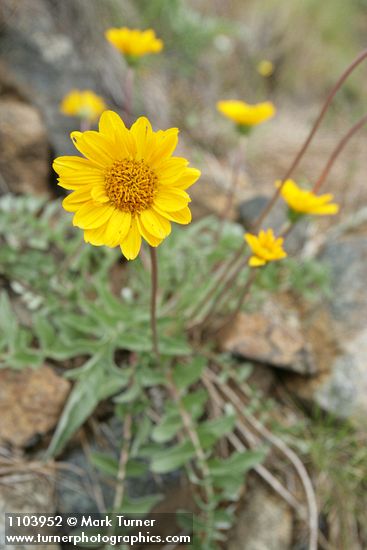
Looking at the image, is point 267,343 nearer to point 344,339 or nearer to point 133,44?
point 344,339

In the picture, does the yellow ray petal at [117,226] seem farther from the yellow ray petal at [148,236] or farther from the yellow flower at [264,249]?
the yellow flower at [264,249]

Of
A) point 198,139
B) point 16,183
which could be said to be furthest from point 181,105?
point 16,183

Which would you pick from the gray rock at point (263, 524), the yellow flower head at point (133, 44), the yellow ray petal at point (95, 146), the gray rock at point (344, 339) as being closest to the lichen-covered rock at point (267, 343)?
the gray rock at point (344, 339)

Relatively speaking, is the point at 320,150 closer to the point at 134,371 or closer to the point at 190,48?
the point at 190,48

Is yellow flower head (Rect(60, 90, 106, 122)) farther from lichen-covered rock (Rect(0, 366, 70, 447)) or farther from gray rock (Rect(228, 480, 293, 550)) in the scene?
gray rock (Rect(228, 480, 293, 550))

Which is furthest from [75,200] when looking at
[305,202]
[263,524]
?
[263,524]

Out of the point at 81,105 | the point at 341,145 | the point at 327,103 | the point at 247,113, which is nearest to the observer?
the point at 327,103

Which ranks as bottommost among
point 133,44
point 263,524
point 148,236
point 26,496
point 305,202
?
point 263,524
